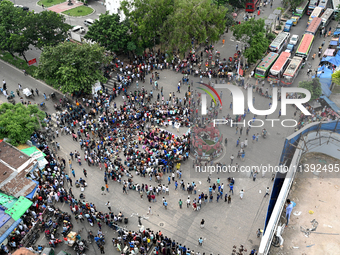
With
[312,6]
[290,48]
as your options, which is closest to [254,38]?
[290,48]

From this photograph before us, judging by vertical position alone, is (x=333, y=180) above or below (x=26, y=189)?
above

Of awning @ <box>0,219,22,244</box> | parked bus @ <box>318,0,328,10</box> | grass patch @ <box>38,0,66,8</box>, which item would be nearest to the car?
parked bus @ <box>318,0,328,10</box>

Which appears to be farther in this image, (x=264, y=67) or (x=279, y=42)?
(x=279, y=42)

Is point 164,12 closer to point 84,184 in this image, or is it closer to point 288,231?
point 84,184

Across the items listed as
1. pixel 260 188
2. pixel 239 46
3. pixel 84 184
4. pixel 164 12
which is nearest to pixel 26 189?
pixel 84 184

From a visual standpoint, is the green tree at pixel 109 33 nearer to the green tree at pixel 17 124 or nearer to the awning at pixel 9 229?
the green tree at pixel 17 124

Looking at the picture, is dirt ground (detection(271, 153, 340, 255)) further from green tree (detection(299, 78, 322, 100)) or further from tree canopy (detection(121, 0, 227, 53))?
tree canopy (detection(121, 0, 227, 53))

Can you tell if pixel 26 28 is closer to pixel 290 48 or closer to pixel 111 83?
pixel 111 83
